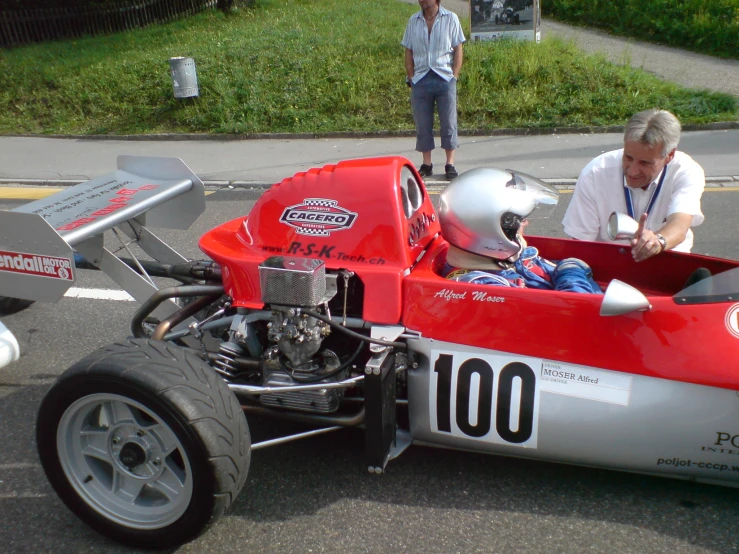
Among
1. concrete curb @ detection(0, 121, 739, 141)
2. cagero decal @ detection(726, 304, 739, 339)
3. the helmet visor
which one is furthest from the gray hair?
concrete curb @ detection(0, 121, 739, 141)

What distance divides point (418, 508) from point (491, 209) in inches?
46.6

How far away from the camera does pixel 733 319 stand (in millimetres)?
2523

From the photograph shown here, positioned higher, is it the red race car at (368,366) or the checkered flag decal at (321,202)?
the checkered flag decal at (321,202)

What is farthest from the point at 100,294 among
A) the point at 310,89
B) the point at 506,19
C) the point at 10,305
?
the point at 506,19

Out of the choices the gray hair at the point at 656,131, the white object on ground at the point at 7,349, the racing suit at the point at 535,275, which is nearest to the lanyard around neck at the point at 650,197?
the gray hair at the point at 656,131

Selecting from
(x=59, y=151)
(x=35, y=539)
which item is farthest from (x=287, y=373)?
(x=59, y=151)

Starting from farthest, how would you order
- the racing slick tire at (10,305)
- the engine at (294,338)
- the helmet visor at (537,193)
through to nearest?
the racing slick tire at (10,305), the helmet visor at (537,193), the engine at (294,338)

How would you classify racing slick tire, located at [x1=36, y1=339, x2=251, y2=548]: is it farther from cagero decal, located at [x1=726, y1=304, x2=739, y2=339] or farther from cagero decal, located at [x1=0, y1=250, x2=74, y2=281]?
cagero decal, located at [x1=726, y1=304, x2=739, y2=339]

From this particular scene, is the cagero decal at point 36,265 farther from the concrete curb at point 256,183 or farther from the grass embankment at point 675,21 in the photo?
the grass embankment at point 675,21

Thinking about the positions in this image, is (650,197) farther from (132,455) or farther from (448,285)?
(132,455)

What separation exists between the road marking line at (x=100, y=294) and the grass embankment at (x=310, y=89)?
20.5 feet

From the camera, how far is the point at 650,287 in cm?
332

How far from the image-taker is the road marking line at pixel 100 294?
5051 millimetres

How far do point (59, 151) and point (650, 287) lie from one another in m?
9.87
